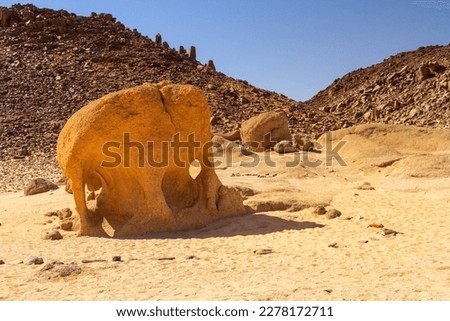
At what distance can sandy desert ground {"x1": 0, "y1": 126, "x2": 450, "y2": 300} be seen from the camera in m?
5.85

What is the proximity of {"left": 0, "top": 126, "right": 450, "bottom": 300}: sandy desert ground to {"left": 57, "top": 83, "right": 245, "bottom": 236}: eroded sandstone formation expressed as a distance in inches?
18.1

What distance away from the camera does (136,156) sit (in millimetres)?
9102

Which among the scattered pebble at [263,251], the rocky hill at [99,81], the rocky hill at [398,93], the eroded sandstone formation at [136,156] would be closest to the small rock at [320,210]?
the eroded sandstone formation at [136,156]

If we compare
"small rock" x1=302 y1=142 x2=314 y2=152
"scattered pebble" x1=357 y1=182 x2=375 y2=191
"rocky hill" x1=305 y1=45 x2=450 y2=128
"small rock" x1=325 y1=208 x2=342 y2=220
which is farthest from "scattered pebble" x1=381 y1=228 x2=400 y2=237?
"rocky hill" x1=305 y1=45 x2=450 y2=128

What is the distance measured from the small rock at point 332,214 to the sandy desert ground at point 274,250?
0.41 ft

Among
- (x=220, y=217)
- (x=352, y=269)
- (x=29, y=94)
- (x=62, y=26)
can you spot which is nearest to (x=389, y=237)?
(x=352, y=269)

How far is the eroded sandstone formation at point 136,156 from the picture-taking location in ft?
29.8

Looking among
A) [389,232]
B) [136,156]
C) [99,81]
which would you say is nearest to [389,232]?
[389,232]

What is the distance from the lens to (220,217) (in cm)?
986

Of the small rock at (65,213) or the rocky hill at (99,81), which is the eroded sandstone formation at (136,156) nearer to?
the small rock at (65,213)

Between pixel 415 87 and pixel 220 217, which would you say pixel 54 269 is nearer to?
pixel 220 217

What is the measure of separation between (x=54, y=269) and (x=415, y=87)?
121 ft

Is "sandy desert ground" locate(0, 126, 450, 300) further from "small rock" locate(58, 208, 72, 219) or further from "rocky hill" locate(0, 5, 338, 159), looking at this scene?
"rocky hill" locate(0, 5, 338, 159)
